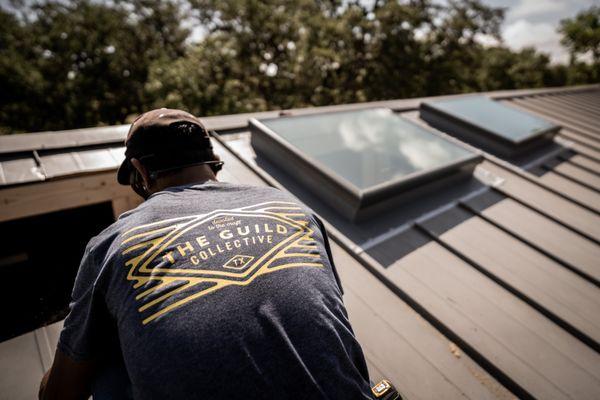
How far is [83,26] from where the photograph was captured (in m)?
22.3

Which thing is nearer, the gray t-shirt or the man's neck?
the gray t-shirt

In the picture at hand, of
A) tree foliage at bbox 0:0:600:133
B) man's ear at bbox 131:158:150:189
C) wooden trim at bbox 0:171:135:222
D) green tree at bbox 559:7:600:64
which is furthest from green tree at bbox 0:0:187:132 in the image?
green tree at bbox 559:7:600:64

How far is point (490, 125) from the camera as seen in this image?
531 cm

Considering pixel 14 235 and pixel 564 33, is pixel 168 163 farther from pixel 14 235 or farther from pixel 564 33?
pixel 564 33

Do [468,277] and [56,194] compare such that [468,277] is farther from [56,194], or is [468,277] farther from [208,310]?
[56,194]

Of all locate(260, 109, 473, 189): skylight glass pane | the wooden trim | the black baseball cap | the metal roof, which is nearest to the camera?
the black baseball cap

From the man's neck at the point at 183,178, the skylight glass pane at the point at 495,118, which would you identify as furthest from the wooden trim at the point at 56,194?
the skylight glass pane at the point at 495,118

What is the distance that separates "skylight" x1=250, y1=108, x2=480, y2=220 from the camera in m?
3.00

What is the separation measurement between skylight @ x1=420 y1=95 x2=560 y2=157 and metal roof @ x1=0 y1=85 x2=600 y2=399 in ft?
2.73

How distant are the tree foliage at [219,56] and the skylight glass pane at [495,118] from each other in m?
14.9

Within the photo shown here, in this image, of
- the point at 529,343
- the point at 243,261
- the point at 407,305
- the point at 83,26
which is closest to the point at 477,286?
the point at 529,343

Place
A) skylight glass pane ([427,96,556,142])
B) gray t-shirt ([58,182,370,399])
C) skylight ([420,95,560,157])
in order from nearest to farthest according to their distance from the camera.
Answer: gray t-shirt ([58,182,370,399]) → skylight ([420,95,560,157]) → skylight glass pane ([427,96,556,142])

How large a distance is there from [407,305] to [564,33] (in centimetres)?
5823

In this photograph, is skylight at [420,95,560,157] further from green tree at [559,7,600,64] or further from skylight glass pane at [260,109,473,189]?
green tree at [559,7,600,64]
